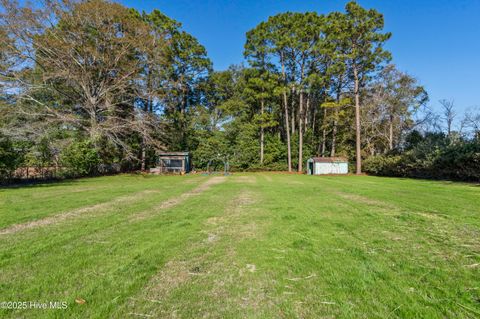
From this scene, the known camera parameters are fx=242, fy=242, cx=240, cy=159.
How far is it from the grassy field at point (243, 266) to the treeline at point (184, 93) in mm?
12516

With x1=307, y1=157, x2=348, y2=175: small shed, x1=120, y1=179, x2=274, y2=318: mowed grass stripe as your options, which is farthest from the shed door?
x1=120, y1=179, x2=274, y2=318: mowed grass stripe

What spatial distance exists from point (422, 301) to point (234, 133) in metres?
28.6

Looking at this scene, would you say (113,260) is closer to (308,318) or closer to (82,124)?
(308,318)

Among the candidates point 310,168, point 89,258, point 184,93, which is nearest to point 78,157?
point 89,258

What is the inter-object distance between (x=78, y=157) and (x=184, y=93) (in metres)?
17.2

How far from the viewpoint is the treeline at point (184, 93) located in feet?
56.4

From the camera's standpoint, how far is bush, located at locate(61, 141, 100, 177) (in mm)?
16047

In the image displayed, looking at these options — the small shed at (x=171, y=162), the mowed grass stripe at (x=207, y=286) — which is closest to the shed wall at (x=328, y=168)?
the small shed at (x=171, y=162)

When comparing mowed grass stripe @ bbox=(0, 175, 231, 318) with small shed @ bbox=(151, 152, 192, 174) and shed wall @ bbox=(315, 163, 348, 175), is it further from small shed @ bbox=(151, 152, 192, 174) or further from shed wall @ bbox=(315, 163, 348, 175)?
shed wall @ bbox=(315, 163, 348, 175)

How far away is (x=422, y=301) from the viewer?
6.86 ft

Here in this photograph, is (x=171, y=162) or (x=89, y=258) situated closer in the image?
(x=89, y=258)

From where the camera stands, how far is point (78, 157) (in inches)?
642

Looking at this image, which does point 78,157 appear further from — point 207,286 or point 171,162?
point 207,286

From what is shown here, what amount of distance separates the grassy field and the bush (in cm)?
1243
